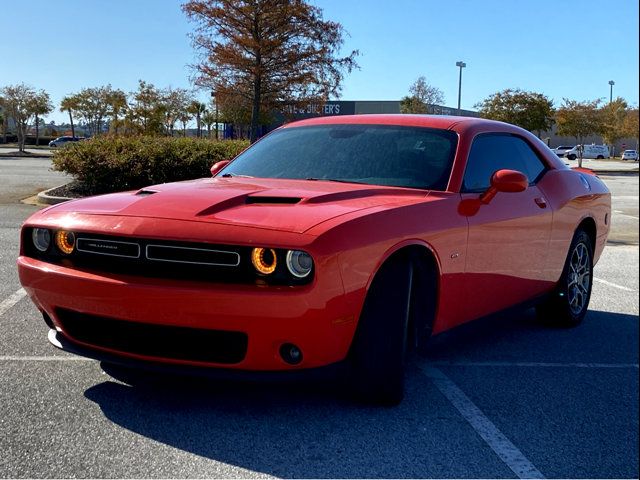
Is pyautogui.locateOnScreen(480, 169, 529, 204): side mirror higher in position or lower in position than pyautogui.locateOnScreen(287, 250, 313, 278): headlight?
higher

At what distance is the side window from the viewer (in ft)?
13.9

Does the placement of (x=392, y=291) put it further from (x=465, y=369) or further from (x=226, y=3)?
(x=226, y=3)

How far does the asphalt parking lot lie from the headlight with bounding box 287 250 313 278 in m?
0.71

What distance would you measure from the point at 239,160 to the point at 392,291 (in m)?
1.97

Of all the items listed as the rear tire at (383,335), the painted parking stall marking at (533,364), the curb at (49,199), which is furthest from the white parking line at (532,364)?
the curb at (49,199)

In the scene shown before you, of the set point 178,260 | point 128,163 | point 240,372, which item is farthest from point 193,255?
point 128,163

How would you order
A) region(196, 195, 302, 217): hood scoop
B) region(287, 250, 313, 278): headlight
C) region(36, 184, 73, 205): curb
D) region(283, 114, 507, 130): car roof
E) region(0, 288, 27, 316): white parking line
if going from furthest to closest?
region(36, 184, 73, 205): curb
region(0, 288, 27, 316): white parking line
region(283, 114, 507, 130): car roof
region(196, 195, 302, 217): hood scoop
region(287, 250, 313, 278): headlight

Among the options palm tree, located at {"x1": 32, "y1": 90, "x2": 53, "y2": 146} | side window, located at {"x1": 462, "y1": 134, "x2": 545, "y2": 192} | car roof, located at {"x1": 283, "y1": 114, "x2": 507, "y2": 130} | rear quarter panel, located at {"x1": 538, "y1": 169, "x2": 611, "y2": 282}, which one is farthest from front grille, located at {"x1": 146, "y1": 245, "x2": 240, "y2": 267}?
palm tree, located at {"x1": 32, "y1": 90, "x2": 53, "y2": 146}

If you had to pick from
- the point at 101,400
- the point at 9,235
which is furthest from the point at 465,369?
the point at 9,235

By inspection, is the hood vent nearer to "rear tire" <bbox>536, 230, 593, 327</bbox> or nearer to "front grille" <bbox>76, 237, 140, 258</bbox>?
"front grille" <bbox>76, 237, 140, 258</bbox>

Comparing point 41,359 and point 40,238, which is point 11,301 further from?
point 40,238

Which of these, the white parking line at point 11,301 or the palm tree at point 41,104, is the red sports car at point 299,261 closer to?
the white parking line at point 11,301

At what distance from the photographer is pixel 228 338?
3078mm

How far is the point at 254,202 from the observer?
135 inches
